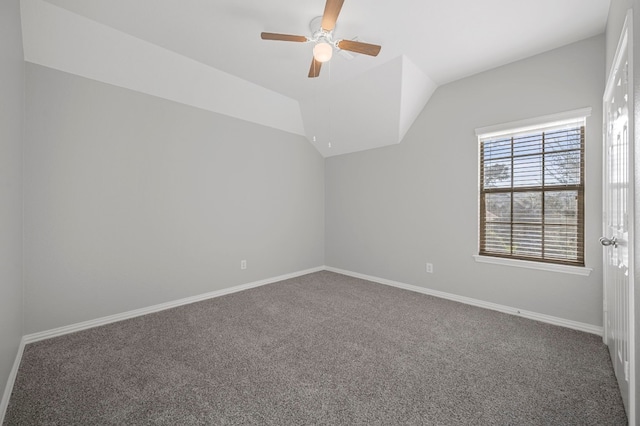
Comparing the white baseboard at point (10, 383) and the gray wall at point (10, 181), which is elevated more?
the gray wall at point (10, 181)

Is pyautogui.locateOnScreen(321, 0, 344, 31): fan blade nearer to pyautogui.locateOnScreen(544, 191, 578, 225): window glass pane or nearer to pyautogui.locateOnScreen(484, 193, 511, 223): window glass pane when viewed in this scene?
pyautogui.locateOnScreen(484, 193, 511, 223): window glass pane

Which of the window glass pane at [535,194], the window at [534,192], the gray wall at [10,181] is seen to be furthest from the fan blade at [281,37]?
the window glass pane at [535,194]

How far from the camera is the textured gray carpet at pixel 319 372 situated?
151 cm

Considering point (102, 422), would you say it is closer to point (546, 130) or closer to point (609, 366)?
point (609, 366)

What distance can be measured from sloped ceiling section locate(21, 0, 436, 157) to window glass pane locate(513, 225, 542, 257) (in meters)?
1.86

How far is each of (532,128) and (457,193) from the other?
967 millimetres

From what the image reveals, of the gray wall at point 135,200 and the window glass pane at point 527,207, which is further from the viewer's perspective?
the window glass pane at point 527,207

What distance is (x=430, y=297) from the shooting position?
3.45m

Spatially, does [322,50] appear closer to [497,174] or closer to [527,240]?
[497,174]

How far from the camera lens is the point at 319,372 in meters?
1.89

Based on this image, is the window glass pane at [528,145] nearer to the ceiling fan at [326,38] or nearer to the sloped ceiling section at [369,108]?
the sloped ceiling section at [369,108]

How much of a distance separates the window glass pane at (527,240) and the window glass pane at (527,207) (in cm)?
9

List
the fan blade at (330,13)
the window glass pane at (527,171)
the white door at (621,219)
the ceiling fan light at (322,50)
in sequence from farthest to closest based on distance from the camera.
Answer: the window glass pane at (527,171) < the ceiling fan light at (322,50) < the fan blade at (330,13) < the white door at (621,219)

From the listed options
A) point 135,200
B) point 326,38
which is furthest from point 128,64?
point 326,38
